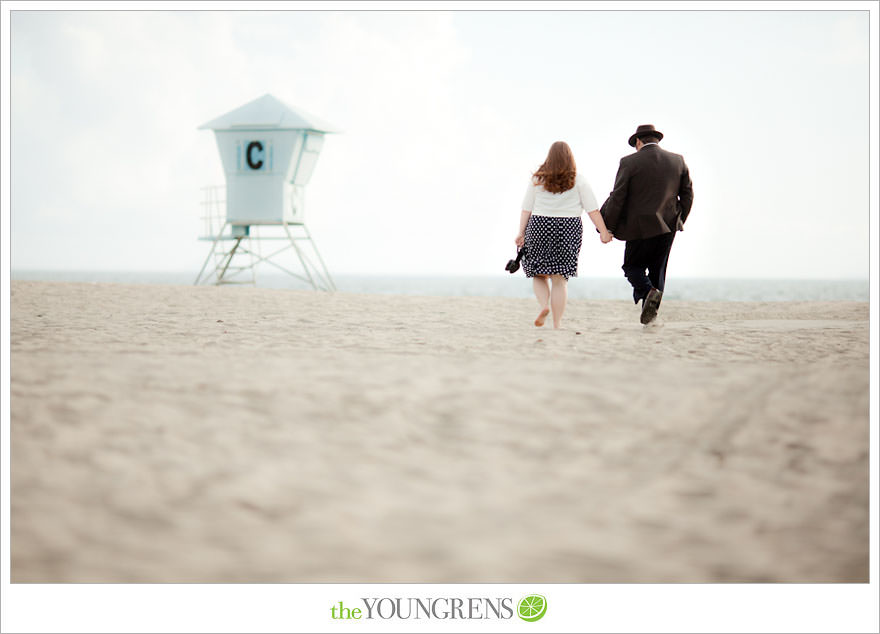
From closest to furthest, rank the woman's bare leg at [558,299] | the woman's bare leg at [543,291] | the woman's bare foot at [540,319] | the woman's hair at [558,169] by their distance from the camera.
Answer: the woman's hair at [558,169] → the woman's bare leg at [558,299] → the woman's bare foot at [540,319] → the woman's bare leg at [543,291]

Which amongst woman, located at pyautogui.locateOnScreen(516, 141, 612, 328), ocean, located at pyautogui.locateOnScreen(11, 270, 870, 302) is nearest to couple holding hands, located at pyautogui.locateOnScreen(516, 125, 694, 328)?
woman, located at pyautogui.locateOnScreen(516, 141, 612, 328)

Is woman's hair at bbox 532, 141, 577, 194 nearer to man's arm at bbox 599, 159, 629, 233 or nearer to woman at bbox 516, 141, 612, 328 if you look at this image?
woman at bbox 516, 141, 612, 328

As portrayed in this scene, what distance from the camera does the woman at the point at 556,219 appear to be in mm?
6754

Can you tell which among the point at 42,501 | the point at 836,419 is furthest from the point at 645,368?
the point at 42,501

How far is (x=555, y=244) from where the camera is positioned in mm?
6895

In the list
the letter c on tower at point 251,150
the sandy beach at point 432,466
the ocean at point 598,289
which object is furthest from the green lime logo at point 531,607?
the ocean at point 598,289

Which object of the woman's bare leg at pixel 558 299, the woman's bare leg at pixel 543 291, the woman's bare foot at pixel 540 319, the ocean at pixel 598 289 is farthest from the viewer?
the ocean at pixel 598 289

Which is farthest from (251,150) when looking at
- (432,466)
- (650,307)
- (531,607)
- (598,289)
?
(598,289)

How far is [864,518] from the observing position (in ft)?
9.71

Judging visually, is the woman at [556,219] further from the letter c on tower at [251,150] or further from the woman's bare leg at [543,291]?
the letter c on tower at [251,150]

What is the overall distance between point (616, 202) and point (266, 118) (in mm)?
9987

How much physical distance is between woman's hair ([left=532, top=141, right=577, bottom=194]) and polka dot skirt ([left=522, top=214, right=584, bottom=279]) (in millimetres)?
299

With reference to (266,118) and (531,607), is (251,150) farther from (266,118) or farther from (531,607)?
(531,607)

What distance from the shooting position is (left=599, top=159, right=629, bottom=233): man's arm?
715 cm
